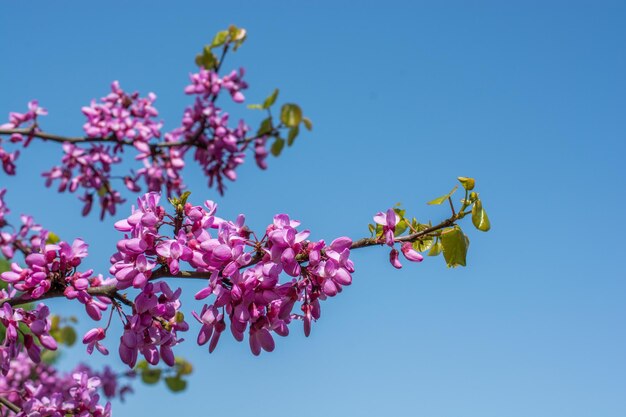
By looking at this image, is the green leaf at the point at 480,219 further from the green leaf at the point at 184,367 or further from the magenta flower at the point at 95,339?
the green leaf at the point at 184,367

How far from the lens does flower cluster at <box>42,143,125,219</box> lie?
591 centimetres

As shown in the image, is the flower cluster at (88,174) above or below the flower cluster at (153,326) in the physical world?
above

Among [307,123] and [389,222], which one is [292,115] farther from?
[389,222]

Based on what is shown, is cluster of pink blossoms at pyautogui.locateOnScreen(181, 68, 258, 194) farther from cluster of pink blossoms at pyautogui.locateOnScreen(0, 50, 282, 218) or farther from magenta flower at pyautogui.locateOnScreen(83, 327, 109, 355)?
magenta flower at pyautogui.locateOnScreen(83, 327, 109, 355)

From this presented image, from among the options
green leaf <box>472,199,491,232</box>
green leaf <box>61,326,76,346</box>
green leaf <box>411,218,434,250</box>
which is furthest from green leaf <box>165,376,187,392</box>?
green leaf <box>472,199,491,232</box>

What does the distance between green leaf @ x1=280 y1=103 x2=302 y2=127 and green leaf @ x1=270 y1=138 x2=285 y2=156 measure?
0.20m

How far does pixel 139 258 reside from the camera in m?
2.10

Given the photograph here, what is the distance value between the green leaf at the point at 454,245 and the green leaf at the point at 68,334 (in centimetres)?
708

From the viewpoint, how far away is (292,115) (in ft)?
14.1

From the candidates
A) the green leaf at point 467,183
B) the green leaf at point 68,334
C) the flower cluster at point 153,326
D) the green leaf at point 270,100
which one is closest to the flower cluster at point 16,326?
the flower cluster at point 153,326

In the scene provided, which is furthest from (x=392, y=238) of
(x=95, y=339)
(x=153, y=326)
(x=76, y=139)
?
(x=76, y=139)

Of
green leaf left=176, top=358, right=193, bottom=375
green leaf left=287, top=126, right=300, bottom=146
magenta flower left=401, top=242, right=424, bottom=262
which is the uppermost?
green leaf left=176, top=358, right=193, bottom=375

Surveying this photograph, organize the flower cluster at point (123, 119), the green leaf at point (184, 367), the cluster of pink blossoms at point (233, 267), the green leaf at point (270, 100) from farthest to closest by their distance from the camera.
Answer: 1. the green leaf at point (184, 367)
2. the flower cluster at point (123, 119)
3. the green leaf at point (270, 100)
4. the cluster of pink blossoms at point (233, 267)

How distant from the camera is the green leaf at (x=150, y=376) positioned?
8.30m
